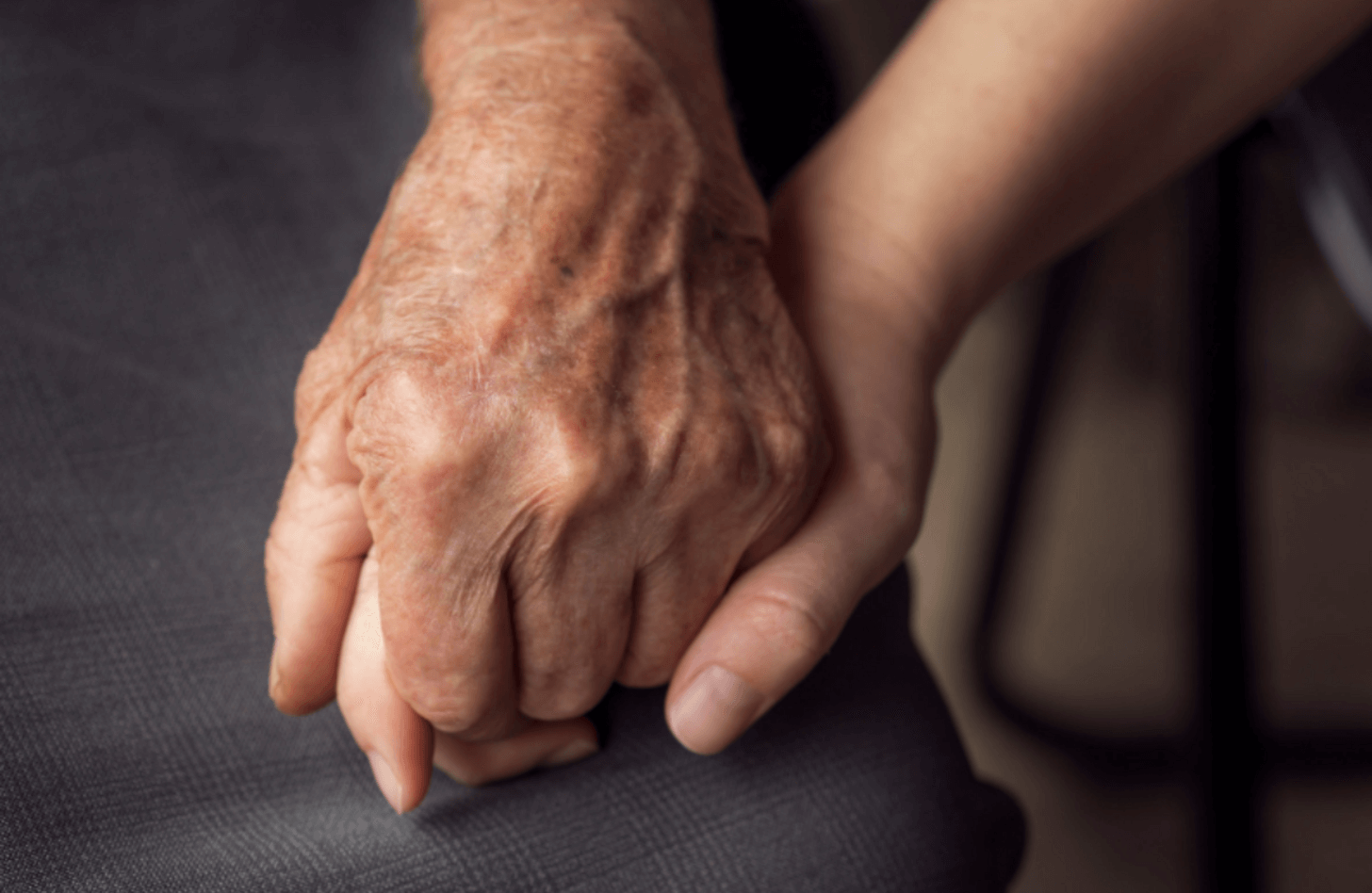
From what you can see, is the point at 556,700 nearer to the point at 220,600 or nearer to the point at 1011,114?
the point at 220,600

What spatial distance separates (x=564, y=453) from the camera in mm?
408

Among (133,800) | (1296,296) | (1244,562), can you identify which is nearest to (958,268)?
(133,800)

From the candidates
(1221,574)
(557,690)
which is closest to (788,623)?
(557,690)

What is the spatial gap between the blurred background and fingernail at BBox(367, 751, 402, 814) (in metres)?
0.90

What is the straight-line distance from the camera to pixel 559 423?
0.41 meters

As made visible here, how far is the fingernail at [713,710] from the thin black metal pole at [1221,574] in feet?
2.44

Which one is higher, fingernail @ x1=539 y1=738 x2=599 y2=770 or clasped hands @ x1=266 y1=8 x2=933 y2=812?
clasped hands @ x1=266 y1=8 x2=933 y2=812

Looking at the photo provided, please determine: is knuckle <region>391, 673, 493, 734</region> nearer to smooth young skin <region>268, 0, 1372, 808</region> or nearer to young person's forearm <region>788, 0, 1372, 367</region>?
smooth young skin <region>268, 0, 1372, 808</region>

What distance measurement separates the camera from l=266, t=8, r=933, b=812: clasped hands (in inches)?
16.3

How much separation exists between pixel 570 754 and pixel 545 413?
0.19m

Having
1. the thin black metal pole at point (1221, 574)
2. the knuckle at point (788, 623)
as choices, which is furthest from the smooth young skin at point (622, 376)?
the thin black metal pole at point (1221, 574)

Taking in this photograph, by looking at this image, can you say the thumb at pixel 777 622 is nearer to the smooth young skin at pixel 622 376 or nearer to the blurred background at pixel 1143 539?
the smooth young skin at pixel 622 376

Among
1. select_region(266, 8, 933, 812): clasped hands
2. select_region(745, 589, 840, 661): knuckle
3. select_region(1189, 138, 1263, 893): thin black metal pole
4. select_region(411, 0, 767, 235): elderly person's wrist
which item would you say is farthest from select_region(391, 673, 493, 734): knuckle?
select_region(1189, 138, 1263, 893): thin black metal pole

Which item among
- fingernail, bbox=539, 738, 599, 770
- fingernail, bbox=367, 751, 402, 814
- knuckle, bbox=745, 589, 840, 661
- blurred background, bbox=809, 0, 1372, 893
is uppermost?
knuckle, bbox=745, 589, 840, 661
